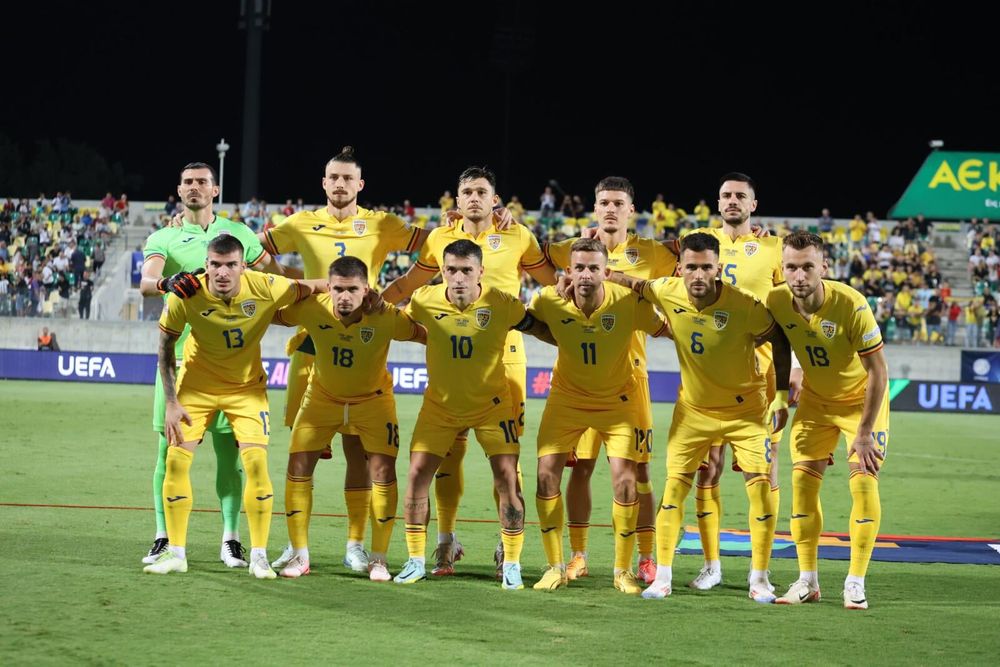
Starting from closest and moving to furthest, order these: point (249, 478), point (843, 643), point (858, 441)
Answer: point (843, 643), point (858, 441), point (249, 478)

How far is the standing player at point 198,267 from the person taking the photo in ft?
26.8

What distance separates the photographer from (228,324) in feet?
25.8

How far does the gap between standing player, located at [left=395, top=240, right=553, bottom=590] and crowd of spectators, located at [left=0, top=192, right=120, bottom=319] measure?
82.8 ft

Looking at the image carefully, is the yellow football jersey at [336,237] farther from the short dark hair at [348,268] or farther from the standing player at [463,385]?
the standing player at [463,385]

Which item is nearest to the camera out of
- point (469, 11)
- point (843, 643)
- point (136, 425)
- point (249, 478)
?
point (843, 643)

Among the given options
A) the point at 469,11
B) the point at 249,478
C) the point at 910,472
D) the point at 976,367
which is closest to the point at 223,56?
the point at 469,11

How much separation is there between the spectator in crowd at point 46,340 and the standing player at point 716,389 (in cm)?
2539

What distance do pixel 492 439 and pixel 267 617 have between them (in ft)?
6.30

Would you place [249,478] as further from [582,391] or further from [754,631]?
[754,631]

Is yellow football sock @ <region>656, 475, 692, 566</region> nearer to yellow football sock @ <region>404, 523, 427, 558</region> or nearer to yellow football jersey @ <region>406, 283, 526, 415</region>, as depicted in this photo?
yellow football jersey @ <region>406, 283, 526, 415</region>

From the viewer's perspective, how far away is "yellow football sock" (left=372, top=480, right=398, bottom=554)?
311 inches

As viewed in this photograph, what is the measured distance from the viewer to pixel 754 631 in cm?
650

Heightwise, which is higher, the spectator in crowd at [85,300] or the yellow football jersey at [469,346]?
the yellow football jersey at [469,346]

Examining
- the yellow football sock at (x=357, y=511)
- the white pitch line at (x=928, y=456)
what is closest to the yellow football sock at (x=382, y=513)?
the yellow football sock at (x=357, y=511)
